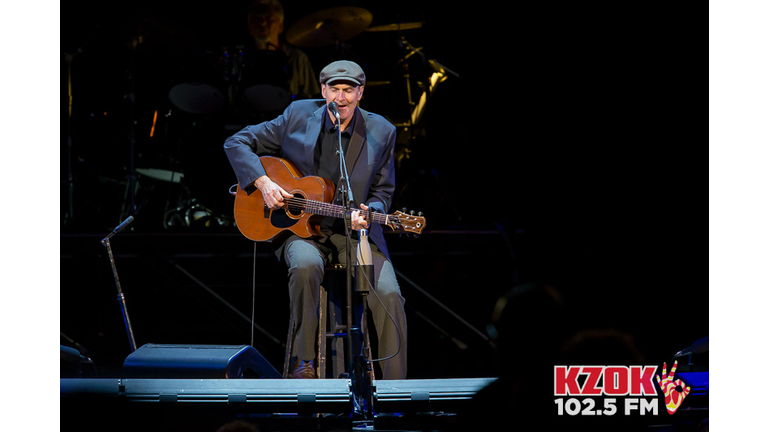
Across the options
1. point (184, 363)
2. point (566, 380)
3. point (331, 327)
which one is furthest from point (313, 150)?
point (566, 380)

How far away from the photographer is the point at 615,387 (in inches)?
111

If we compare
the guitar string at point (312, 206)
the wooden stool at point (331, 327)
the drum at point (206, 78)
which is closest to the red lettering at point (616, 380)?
the wooden stool at point (331, 327)

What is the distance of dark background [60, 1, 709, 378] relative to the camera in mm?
4883

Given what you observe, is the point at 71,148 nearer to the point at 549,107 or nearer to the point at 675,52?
the point at 549,107

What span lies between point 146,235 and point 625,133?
11.8 ft

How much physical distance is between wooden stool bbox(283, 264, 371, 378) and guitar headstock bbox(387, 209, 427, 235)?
34cm

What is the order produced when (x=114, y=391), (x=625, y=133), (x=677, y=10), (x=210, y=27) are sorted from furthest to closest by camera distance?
1. (x=210, y=27)
2. (x=625, y=133)
3. (x=677, y=10)
4. (x=114, y=391)

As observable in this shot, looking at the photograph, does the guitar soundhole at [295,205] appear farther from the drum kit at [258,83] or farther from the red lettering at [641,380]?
the drum kit at [258,83]

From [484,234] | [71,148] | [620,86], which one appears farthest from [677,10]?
[71,148]

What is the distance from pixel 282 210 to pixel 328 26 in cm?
249

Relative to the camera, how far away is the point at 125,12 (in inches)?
219

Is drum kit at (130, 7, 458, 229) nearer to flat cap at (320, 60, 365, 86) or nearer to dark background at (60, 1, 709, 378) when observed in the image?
dark background at (60, 1, 709, 378)

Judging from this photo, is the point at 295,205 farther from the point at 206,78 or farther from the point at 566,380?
the point at 206,78

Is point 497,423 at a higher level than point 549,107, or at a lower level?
lower
